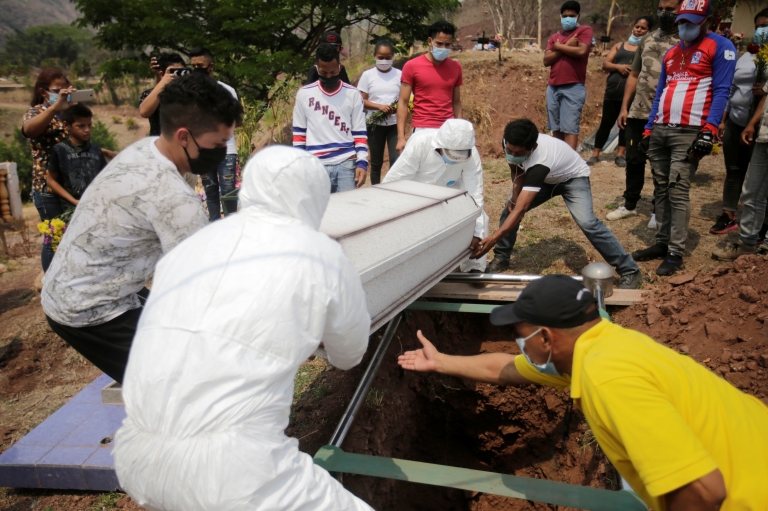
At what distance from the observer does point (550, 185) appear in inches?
162

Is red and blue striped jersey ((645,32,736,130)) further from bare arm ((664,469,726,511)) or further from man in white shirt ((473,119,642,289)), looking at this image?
bare arm ((664,469,726,511))

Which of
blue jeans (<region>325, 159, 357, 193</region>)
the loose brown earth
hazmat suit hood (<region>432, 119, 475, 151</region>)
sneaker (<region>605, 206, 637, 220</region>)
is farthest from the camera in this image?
sneaker (<region>605, 206, 637, 220</region>)

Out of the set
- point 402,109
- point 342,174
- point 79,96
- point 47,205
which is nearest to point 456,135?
point 342,174

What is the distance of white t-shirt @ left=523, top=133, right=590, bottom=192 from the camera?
3791 mm

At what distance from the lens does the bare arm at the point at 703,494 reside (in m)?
1.32

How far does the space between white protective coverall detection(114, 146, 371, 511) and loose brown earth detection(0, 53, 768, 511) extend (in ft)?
4.29

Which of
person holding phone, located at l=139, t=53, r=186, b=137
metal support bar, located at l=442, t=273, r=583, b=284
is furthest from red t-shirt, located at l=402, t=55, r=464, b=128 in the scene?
person holding phone, located at l=139, t=53, r=186, b=137

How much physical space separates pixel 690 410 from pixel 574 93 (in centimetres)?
506

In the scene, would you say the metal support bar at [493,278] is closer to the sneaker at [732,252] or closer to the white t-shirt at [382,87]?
the sneaker at [732,252]

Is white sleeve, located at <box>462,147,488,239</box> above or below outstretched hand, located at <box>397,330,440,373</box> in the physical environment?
above

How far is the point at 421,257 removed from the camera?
128 inches

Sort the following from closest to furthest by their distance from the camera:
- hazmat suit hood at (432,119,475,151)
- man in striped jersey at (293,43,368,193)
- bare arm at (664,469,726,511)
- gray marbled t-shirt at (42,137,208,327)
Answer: bare arm at (664,469,726,511) → gray marbled t-shirt at (42,137,208,327) → hazmat suit hood at (432,119,475,151) → man in striped jersey at (293,43,368,193)

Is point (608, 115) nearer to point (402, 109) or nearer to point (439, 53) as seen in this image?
point (439, 53)

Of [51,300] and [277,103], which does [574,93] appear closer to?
[51,300]
